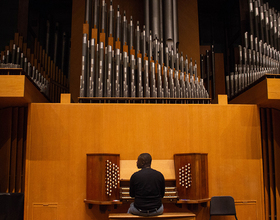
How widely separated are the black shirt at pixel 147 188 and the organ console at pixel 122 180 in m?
1.17

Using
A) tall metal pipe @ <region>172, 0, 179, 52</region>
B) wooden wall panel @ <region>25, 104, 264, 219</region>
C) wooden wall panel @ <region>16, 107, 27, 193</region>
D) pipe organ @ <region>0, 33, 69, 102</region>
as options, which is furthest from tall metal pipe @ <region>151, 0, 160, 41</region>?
wooden wall panel @ <region>16, 107, 27, 193</region>

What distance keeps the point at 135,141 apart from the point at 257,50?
3.50 metres

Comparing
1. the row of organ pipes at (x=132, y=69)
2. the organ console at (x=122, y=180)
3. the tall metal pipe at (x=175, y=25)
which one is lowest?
the organ console at (x=122, y=180)

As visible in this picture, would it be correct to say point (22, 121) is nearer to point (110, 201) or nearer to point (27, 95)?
point (27, 95)

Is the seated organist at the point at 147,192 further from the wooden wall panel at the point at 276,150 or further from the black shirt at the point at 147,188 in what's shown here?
the wooden wall panel at the point at 276,150

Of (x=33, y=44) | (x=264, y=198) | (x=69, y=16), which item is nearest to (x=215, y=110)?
(x=264, y=198)

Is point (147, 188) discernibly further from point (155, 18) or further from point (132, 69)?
point (155, 18)

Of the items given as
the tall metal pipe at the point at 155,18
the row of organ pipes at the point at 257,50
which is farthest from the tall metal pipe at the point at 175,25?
the row of organ pipes at the point at 257,50

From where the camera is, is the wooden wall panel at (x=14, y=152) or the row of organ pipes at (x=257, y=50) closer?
the wooden wall panel at (x=14, y=152)

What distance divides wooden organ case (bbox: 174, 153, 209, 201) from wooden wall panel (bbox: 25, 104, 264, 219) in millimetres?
364

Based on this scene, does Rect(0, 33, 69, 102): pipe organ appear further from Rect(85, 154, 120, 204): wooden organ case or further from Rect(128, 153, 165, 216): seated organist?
Rect(128, 153, 165, 216): seated organist

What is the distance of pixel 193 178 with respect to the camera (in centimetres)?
551

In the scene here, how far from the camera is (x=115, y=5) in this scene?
27.9 ft

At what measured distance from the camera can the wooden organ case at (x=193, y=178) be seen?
5.50m
